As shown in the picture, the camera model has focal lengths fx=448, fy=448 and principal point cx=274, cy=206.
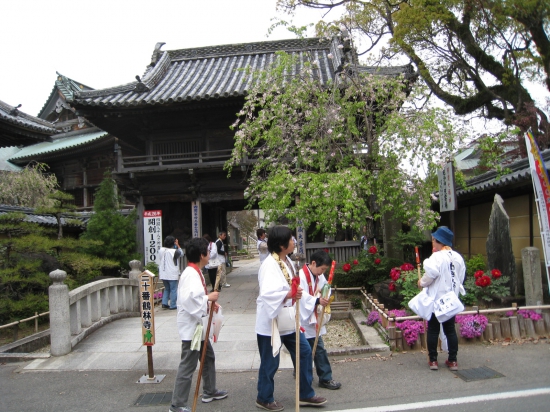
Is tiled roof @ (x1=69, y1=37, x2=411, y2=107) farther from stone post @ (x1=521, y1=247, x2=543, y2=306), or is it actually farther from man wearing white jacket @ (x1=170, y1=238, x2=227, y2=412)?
man wearing white jacket @ (x1=170, y1=238, x2=227, y2=412)

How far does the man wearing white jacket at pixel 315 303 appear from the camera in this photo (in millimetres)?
5051

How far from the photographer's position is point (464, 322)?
687 cm

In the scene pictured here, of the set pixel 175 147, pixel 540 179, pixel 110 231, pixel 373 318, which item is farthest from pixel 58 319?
pixel 175 147

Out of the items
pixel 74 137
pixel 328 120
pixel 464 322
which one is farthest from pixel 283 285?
pixel 74 137

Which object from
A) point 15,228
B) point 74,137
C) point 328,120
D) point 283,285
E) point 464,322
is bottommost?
point 464,322

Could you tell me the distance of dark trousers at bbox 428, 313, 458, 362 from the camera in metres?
5.66

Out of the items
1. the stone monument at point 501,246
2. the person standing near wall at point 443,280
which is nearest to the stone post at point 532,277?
the stone monument at point 501,246

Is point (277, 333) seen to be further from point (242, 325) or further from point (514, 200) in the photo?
point (514, 200)

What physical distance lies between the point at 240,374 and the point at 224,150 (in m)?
8.55

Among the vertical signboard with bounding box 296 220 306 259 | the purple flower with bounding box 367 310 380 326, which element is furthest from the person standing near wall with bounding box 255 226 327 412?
the vertical signboard with bounding box 296 220 306 259

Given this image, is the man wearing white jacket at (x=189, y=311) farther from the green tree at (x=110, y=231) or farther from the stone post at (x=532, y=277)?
the green tree at (x=110, y=231)

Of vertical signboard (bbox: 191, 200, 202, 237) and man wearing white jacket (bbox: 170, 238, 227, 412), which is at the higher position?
vertical signboard (bbox: 191, 200, 202, 237)

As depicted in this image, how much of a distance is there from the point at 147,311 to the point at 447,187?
600cm

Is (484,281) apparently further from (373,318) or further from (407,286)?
(373,318)
